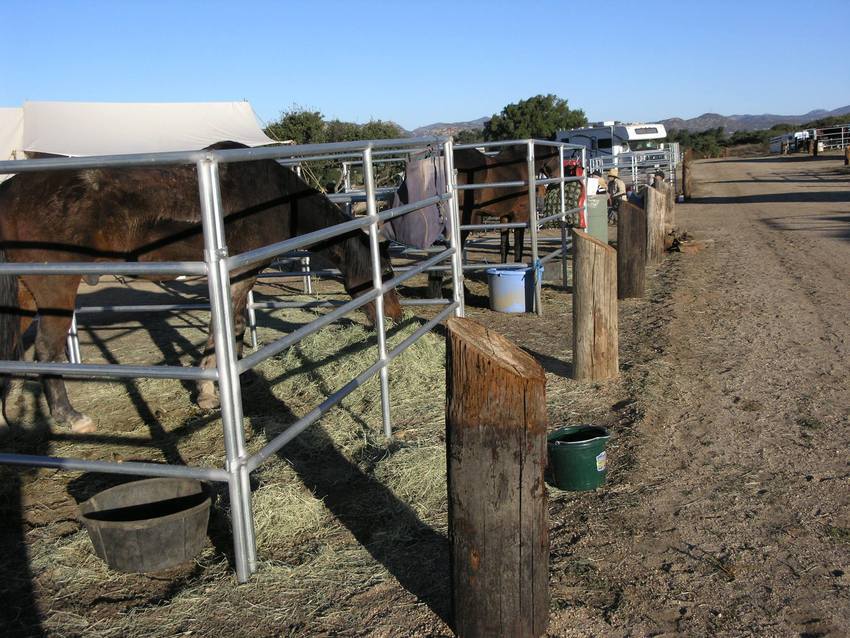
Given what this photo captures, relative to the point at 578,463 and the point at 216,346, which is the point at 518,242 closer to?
the point at 578,463

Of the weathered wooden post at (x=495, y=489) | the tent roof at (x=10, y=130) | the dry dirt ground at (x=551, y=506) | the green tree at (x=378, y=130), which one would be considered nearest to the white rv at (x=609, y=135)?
the green tree at (x=378, y=130)

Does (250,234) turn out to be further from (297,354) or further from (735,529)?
(735,529)

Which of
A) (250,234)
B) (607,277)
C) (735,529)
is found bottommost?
(735,529)

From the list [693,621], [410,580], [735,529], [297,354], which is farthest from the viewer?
[297,354]

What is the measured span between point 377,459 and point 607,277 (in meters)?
2.35

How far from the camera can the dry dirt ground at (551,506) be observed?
2.72 m

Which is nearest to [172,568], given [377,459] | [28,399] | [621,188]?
[377,459]

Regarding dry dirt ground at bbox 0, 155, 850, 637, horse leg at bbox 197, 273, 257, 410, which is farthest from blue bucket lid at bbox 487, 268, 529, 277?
horse leg at bbox 197, 273, 257, 410

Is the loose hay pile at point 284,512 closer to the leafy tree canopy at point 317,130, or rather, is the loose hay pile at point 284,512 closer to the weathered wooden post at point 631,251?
the weathered wooden post at point 631,251

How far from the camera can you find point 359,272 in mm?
5539

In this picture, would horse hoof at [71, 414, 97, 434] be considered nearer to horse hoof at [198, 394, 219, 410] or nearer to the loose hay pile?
the loose hay pile

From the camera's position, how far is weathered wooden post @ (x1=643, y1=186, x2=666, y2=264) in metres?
11.3

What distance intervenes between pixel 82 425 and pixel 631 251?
6.04 metres

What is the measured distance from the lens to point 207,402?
537 centimetres
